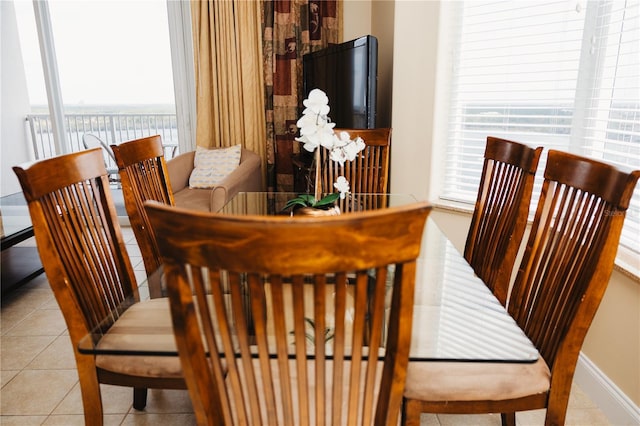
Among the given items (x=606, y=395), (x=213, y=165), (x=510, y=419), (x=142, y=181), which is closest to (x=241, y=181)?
(x=213, y=165)

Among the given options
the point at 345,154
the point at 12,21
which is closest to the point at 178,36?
the point at 12,21

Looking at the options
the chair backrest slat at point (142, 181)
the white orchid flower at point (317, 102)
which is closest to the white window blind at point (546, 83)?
the white orchid flower at point (317, 102)

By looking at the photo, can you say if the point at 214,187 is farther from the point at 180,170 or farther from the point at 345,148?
the point at 345,148

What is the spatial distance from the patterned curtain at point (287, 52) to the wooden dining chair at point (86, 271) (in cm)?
265

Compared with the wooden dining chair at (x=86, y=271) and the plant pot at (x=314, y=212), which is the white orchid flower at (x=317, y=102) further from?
the wooden dining chair at (x=86, y=271)

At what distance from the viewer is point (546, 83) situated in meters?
2.31

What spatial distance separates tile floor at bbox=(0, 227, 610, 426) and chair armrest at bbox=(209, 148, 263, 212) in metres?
1.23

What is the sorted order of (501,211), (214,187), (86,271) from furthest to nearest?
(214,187) → (501,211) → (86,271)

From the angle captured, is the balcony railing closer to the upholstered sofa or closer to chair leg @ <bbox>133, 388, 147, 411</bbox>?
the upholstered sofa

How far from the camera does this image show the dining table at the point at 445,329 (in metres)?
1.04

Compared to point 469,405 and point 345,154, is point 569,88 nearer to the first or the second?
point 345,154

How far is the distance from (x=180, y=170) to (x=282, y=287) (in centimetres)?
337

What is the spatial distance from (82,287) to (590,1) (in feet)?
7.88

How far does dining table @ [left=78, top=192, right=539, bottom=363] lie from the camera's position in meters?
1.04
